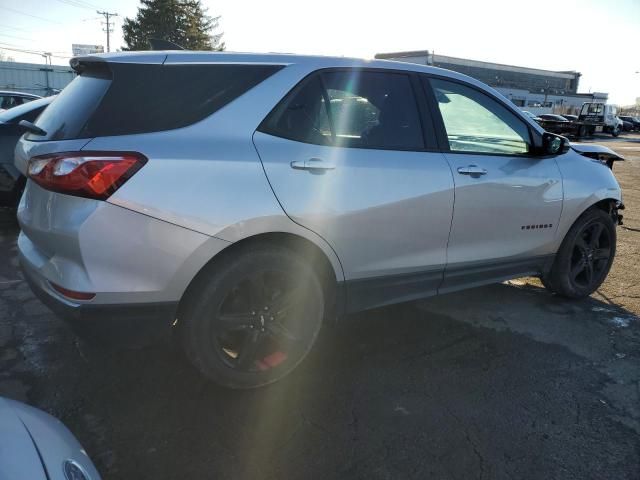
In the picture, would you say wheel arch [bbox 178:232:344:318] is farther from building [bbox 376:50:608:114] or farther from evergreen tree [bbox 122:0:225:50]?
building [bbox 376:50:608:114]

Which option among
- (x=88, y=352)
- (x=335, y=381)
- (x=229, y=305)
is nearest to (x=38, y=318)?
(x=88, y=352)

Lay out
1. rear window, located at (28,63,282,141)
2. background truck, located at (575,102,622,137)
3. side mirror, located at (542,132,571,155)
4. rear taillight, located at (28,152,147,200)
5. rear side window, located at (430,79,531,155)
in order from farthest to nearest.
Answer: background truck, located at (575,102,622,137), side mirror, located at (542,132,571,155), rear side window, located at (430,79,531,155), rear window, located at (28,63,282,141), rear taillight, located at (28,152,147,200)

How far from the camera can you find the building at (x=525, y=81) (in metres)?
64.8

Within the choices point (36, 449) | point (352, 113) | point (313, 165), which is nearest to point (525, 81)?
point (352, 113)

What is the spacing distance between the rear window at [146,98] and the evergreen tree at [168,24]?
47702mm

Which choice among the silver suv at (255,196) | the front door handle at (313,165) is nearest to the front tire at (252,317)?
the silver suv at (255,196)

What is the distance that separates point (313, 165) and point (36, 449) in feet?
5.86

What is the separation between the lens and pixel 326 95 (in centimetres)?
288

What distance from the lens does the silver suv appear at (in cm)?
227

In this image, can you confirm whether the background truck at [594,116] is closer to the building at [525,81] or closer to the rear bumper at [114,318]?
the building at [525,81]

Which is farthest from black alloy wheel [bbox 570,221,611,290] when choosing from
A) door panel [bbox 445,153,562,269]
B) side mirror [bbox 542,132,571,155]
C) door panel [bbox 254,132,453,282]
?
door panel [bbox 254,132,453,282]

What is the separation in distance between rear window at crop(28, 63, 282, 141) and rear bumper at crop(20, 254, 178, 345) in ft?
2.55

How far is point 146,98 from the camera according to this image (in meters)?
2.42

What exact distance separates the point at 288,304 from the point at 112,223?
103 centimetres
